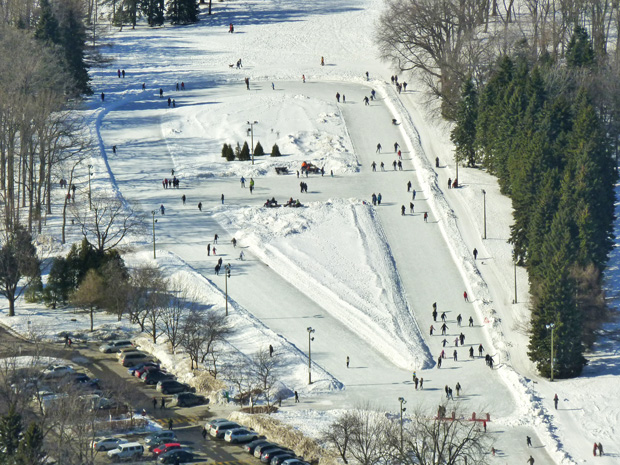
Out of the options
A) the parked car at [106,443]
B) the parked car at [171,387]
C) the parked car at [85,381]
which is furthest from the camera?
the parked car at [171,387]

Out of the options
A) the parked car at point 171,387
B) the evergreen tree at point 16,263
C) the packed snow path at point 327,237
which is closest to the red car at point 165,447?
the parked car at point 171,387

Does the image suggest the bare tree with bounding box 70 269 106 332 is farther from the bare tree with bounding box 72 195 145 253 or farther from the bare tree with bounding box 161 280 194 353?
the bare tree with bounding box 72 195 145 253

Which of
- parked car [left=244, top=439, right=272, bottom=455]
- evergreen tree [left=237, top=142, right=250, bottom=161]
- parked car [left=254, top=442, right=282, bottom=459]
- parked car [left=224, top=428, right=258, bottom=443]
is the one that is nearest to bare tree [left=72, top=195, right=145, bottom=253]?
evergreen tree [left=237, top=142, right=250, bottom=161]

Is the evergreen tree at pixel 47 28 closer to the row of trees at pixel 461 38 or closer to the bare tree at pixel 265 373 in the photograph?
the row of trees at pixel 461 38

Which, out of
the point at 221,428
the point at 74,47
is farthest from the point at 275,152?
the point at 221,428

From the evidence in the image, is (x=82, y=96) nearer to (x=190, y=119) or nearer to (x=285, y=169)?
(x=190, y=119)
